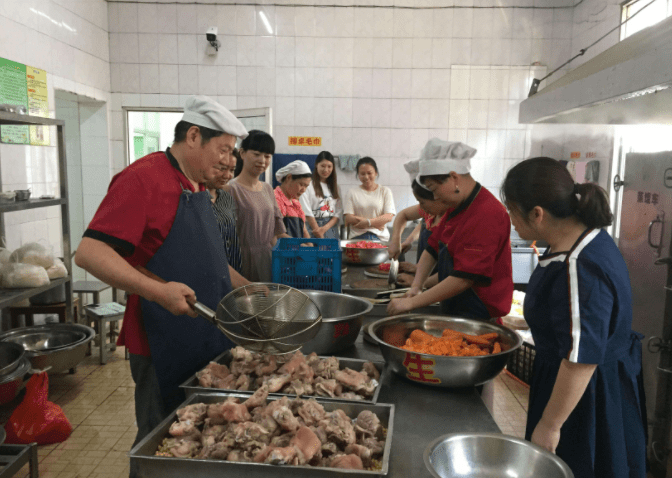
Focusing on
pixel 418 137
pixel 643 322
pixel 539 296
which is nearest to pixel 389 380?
pixel 539 296

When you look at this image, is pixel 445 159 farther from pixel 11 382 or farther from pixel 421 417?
pixel 11 382

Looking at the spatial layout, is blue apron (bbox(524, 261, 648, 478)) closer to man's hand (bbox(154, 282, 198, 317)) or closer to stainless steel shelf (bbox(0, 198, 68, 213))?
man's hand (bbox(154, 282, 198, 317))

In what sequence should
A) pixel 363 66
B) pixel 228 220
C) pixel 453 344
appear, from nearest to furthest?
pixel 453 344
pixel 228 220
pixel 363 66

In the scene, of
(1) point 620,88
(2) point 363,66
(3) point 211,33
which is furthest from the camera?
(2) point 363,66

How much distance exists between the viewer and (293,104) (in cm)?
571

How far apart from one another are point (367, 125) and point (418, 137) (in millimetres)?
601

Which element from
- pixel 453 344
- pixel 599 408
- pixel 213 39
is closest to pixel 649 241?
pixel 599 408

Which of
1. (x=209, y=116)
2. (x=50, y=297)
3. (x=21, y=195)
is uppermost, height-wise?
(x=209, y=116)

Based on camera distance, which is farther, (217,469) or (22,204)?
(22,204)

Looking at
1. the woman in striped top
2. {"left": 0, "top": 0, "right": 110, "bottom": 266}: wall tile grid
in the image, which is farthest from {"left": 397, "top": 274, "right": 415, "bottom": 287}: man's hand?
{"left": 0, "top": 0, "right": 110, "bottom": 266}: wall tile grid

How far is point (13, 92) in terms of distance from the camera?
12.9ft

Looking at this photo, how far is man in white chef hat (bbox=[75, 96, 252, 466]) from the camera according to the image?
5.06ft

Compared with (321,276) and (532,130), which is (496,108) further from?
(321,276)

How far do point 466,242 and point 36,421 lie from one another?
2590 mm
